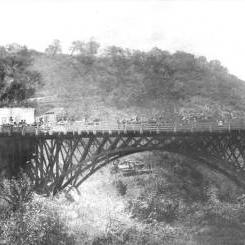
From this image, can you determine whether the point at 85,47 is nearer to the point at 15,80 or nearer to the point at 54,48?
the point at 54,48

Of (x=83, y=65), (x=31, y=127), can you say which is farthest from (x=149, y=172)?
(x=83, y=65)

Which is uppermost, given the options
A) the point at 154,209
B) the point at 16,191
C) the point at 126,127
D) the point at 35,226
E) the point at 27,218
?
the point at 126,127

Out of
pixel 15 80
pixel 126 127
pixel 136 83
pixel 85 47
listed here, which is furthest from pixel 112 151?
pixel 85 47

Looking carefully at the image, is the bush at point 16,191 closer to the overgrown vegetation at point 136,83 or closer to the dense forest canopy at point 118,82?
the dense forest canopy at point 118,82

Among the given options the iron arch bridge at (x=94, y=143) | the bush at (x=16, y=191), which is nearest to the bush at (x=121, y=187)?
the iron arch bridge at (x=94, y=143)

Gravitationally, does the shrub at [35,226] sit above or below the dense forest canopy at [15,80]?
below

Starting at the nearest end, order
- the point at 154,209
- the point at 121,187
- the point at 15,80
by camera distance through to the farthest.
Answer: the point at 154,209 < the point at 121,187 < the point at 15,80

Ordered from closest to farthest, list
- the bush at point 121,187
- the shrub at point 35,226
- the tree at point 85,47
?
the shrub at point 35,226 < the bush at point 121,187 < the tree at point 85,47

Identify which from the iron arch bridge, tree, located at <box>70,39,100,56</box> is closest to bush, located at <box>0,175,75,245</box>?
the iron arch bridge
